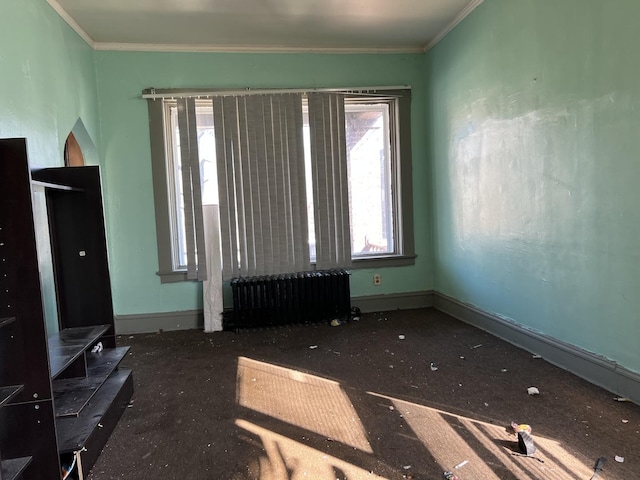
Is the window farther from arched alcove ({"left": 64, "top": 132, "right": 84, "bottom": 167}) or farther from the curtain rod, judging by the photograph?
arched alcove ({"left": 64, "top": 132, "right": 84, "bottom": 167})

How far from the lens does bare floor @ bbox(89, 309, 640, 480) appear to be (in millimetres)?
1726

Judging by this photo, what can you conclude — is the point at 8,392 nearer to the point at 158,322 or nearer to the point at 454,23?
the point at 158,322

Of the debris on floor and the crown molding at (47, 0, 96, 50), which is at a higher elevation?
the crown molding at (47, 0, 96, 50)

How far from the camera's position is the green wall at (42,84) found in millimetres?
2271

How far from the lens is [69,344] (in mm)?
2041

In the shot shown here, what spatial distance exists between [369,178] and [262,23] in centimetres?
178

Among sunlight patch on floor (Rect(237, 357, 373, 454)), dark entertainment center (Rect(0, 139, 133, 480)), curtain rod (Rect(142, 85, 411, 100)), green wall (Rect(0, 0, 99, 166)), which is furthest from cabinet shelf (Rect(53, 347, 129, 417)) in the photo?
curtain rod (Rect(142, 85, 411, 100))

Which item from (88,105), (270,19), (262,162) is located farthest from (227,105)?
(88,105)

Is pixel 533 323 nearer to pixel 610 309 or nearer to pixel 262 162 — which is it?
pixel 610 309

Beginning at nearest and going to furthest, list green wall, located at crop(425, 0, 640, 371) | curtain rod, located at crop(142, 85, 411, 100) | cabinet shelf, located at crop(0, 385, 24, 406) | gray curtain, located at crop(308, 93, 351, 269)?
1. cabinet shelf, located at crop(0, 385, 24, 406)
2. green wall, located at crop(425, 0, 640, 371)
3. curtain rod, located at crop(142, 85, 411, 100)
4. gray curtain, located at crop(308, 93, 351, 269)

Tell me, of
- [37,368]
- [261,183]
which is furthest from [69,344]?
[261,183]

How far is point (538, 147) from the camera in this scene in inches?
107

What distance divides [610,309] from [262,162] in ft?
9.76

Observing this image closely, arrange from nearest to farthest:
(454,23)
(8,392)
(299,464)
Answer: (8,392) → (299,464) → (454,23)
